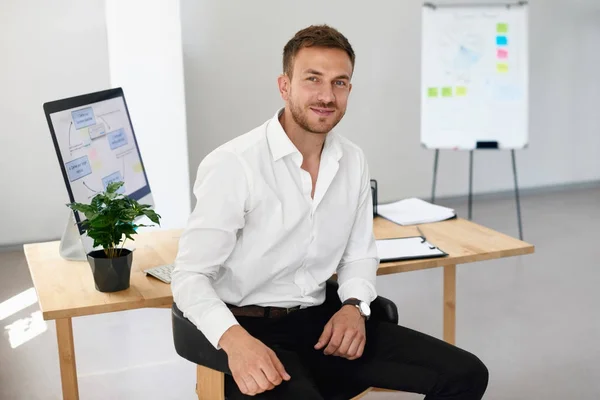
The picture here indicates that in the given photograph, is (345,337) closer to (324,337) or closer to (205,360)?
(324,337)

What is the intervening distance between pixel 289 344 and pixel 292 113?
0.57 meters

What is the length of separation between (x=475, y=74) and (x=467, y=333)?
1.94 m

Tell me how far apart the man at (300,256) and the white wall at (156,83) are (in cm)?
222

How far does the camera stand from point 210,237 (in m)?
1.82

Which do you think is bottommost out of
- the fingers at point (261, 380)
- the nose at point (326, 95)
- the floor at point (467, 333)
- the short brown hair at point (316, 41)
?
the floor at point (467, 333)

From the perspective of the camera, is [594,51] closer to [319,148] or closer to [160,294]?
[319,148]

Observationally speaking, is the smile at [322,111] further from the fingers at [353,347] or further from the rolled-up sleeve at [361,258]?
the fingers at [353,347]

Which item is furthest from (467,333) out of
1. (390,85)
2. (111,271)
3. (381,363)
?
(390,85)

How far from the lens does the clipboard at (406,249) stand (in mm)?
2201

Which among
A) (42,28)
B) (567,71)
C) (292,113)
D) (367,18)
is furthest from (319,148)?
(567,71)

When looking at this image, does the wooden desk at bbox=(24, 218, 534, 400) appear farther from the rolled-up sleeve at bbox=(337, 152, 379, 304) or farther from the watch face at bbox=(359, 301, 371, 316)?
the watch face at bbox=(359, 301, 371, 316)

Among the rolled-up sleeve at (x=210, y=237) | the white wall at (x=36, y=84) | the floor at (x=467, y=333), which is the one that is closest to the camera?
the rolled-up sleeve at (x=210, y=237)

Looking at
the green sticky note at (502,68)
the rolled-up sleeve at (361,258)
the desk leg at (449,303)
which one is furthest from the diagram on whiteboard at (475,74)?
the rolled-up sleeve at (361,258)

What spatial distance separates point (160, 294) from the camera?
195 cm
